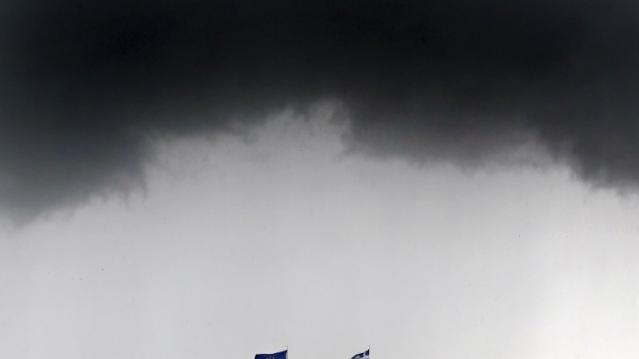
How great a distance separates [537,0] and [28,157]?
5409cm

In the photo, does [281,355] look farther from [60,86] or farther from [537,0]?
[537,0]

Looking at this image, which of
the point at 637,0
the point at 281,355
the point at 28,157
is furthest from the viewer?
the point at 28,157

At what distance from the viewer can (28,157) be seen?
209 ft

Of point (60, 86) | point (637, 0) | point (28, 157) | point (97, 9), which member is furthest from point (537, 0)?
point (28, 157)

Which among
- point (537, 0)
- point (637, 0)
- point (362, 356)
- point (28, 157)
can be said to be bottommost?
point (362, 356)

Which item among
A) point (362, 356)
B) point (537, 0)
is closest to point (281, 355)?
point (362, 356)

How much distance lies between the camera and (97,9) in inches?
2437

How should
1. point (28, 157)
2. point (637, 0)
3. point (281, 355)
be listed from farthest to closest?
point (28, 157) → point (637, 0) → point (281, 355)

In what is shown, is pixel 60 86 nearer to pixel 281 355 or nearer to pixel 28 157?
pixel 28 157

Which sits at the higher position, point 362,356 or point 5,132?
point 5,132

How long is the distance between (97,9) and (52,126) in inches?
500

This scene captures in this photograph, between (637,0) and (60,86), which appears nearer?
(637,0)

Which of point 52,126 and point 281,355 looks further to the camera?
point 52,126

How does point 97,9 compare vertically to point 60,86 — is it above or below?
above
